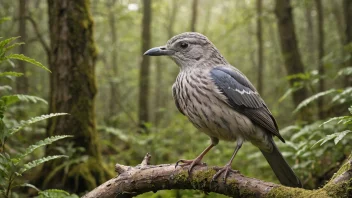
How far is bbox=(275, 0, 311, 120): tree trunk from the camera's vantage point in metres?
8.39

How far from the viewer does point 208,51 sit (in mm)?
4656

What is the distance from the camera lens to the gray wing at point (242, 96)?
4227 millimetres

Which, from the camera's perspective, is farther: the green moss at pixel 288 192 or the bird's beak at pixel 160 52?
the bird's beak at pixel 160 52

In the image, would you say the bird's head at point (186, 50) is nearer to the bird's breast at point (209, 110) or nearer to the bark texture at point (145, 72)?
Result: the bird's breast at point (209, 110)

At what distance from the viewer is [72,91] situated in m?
6.01

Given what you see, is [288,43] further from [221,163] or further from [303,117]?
[221,163]

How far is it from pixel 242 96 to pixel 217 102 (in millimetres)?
426

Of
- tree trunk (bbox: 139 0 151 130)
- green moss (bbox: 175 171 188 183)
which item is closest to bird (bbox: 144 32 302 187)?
green moss (bbox: 175 171 188 183)

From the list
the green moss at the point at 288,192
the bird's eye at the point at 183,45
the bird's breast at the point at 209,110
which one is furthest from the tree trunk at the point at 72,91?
the green moss at the point at 288,192

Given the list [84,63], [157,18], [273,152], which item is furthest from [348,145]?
[157,18]

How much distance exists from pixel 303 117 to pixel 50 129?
5.32 meters

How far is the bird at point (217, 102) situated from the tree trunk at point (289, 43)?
4.16m

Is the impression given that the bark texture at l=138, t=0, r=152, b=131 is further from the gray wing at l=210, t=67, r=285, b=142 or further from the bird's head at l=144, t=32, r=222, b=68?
the gray wing at l=210, t=67, r=285, b=142

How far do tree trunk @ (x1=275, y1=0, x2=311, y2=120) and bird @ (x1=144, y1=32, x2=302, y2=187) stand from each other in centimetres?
416
